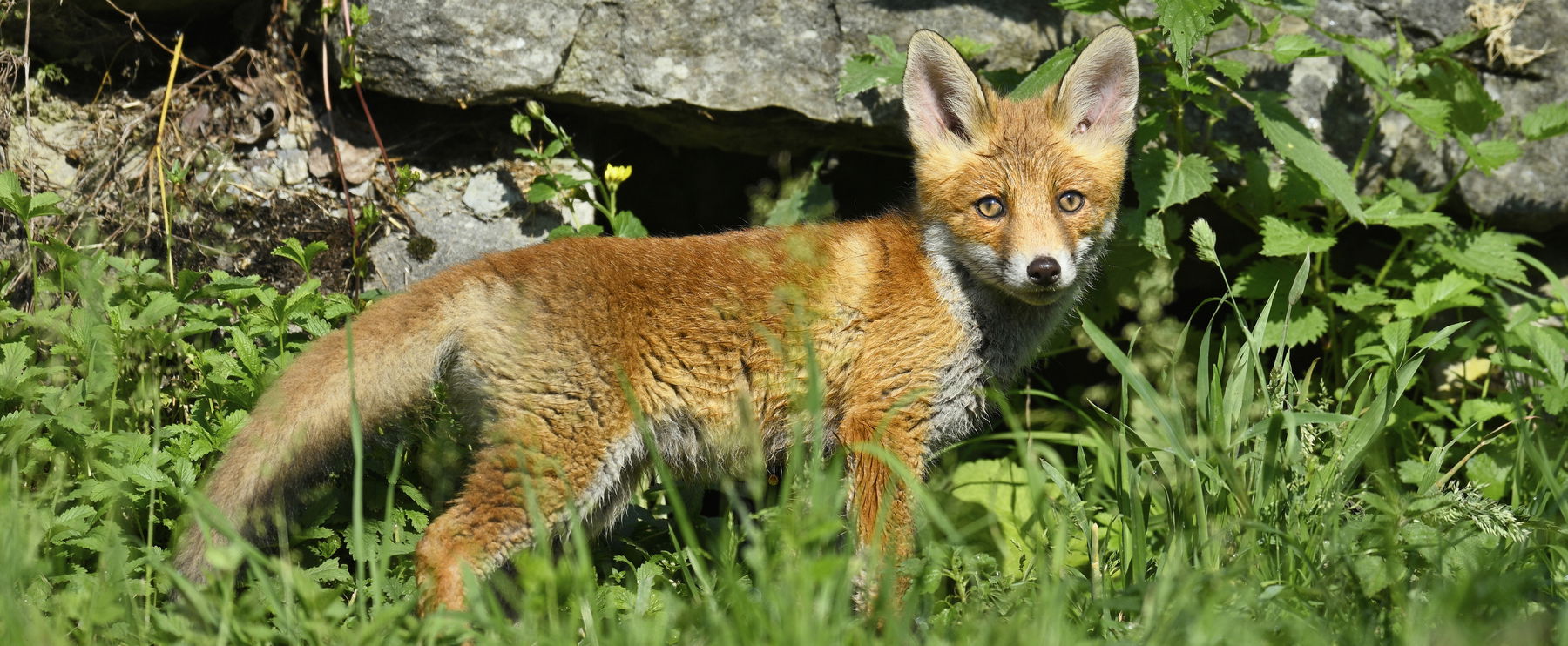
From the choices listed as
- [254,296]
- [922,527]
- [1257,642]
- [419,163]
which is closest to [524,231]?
[419,163]

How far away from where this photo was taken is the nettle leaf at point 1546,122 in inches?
207

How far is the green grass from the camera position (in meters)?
2.85

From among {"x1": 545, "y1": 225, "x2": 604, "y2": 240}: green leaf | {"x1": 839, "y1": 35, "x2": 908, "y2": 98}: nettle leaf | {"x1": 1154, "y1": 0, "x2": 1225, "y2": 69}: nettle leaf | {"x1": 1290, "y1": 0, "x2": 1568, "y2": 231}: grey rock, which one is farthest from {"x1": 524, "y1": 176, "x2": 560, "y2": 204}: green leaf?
{"x1": 1290, "y1": 0, "x2": 1568, "y2": 231}: grey rock

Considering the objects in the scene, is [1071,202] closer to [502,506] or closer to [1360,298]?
[1360,298]

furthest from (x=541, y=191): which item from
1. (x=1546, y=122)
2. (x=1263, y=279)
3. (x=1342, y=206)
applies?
(x=1546, y=122)

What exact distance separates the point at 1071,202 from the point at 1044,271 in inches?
17.6

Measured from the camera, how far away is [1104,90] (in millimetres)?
4621

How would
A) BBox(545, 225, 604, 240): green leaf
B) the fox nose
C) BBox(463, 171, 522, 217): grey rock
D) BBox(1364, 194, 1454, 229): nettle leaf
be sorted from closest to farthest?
the fox nose < BBox(1364, 194, 1454, 229): nettle leaf < BBox(545, 225, 604, 240): green leaf < BBox(463, 171, 522, 217): grey rock

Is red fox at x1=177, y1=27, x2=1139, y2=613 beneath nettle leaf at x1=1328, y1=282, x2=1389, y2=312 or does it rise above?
above

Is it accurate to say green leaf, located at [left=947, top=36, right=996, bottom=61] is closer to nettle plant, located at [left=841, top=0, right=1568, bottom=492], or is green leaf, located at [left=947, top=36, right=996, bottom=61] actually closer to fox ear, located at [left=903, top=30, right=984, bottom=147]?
nettle plant, located at [left=841, top=0, right=1568, bottom=492]

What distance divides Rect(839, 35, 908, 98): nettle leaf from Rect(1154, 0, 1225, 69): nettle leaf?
1056mm

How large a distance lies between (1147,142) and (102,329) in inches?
176

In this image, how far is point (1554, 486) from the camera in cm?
337

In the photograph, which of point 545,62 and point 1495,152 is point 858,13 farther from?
point 1495,152
